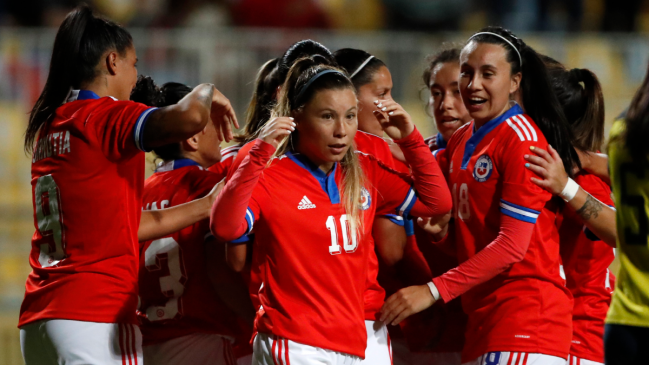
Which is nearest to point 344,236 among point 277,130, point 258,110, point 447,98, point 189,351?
point 277,130

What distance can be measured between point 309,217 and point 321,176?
8.6 inches

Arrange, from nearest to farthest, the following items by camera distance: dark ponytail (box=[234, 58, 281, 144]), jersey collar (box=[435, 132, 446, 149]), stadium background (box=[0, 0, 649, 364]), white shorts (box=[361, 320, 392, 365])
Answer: white shorts (box=[361, 320, 392, 365]) → dark ponytail (box=[234, 58, 281, 144]) → jersey collar (box=[435, 132, 446, 149]) → stadium background (box=[0, 0, 649, 364])

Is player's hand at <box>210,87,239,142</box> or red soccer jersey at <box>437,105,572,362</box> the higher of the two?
player's hand at <box>210,87,239,142</box>

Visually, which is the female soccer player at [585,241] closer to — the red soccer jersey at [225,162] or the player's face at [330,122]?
the player's face at [330,122]

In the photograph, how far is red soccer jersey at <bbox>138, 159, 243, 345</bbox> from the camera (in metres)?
3.88

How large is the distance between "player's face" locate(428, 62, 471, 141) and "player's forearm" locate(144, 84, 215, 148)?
1718mm

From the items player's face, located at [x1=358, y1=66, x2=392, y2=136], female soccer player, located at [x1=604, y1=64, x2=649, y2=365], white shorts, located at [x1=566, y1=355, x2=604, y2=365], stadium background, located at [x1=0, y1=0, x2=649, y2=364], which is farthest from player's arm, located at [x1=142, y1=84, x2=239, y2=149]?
stadium background, located at [x1=0, y1=0, x2=649, y2=364]

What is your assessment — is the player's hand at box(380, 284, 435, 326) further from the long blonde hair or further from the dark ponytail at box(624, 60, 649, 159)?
the dark ponytail at box(624, 60, 649, 159)

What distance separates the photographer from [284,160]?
3273mm

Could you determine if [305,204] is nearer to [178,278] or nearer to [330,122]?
[330,122]

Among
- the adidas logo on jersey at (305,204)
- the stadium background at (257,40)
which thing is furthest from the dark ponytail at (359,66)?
the stadium background at (257,40)

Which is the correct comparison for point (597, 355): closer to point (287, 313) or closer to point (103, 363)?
point (287, 313)

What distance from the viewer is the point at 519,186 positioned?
327 centimetres

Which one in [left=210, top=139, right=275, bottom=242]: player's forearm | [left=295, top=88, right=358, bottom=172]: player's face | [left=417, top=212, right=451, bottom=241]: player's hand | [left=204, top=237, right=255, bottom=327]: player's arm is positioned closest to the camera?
[left=210, top=139, right=275, bottom=242]: player's forearm
